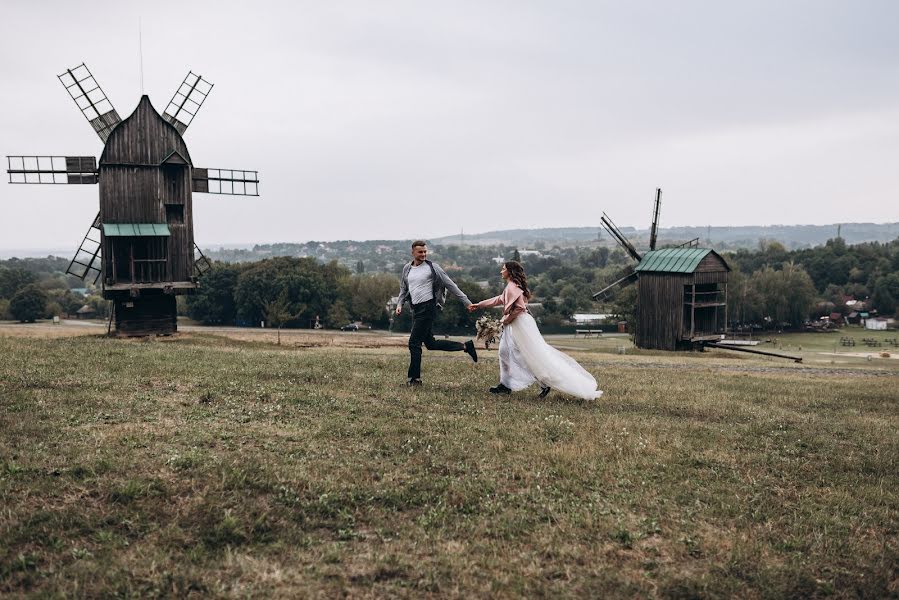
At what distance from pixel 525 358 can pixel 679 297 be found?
33810 mm

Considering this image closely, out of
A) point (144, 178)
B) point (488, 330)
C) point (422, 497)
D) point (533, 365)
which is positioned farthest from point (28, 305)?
point (422, 497)

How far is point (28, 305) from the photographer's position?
315 ft

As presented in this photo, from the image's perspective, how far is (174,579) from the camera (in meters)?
6.35

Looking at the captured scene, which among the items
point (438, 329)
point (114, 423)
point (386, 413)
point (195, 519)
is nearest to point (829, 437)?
point (386, 413)

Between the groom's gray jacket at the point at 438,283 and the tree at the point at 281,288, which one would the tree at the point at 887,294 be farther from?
the groom's gray jacket at the point at 438,283

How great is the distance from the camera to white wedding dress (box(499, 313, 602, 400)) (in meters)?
14.5

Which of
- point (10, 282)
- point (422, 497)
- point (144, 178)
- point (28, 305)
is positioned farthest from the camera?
point (10, 282)

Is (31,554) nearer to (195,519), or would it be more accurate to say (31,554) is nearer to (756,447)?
(195,519)

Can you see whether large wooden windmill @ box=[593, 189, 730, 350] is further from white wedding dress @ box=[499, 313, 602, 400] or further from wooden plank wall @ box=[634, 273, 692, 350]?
white wedding dress @ box=[499, 313, 602, 400]

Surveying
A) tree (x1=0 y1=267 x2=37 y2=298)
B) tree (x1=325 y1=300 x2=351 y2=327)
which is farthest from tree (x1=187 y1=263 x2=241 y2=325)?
tree (x1=0 y1=267 x2=37 y2=298)

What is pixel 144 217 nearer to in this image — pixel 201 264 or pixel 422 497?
pixel 201 264

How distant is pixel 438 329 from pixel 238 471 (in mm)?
95434

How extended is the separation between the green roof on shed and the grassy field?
1270 inches

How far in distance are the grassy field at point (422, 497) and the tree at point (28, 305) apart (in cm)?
9377
